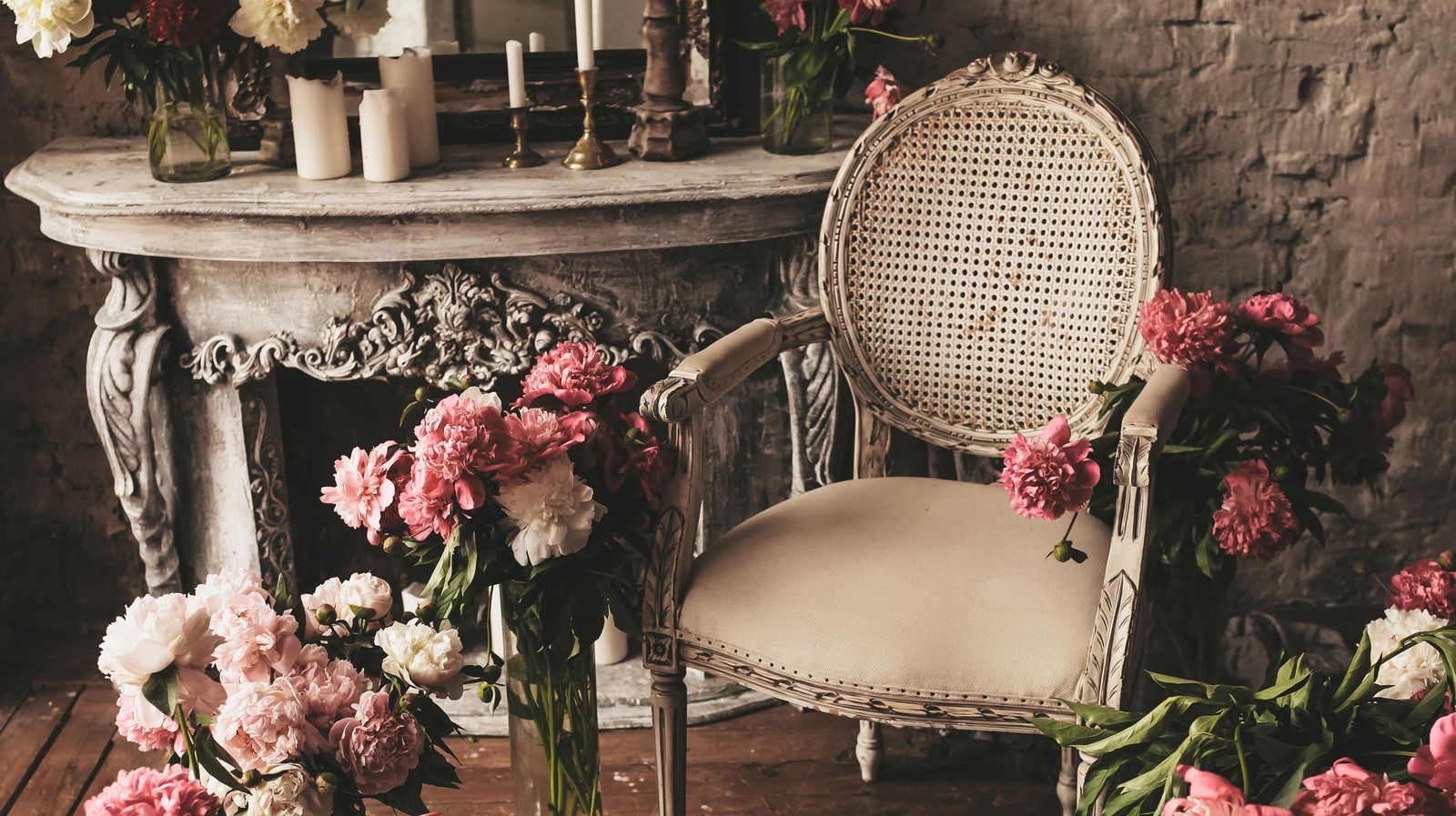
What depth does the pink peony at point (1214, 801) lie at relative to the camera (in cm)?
101

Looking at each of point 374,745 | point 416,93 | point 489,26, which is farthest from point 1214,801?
point 489,26

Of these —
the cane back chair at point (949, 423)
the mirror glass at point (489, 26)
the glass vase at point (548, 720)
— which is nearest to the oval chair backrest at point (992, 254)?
the cane back chair at point (949, 423)

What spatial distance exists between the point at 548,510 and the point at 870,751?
3.03ft

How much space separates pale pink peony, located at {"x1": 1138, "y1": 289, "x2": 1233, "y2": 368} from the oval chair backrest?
0.10m

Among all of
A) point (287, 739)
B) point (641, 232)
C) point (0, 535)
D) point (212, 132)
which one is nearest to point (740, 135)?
point (641, 232)

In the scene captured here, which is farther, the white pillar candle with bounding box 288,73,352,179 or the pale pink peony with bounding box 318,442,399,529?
the white pillar candle with bounding box 288,73,352,179

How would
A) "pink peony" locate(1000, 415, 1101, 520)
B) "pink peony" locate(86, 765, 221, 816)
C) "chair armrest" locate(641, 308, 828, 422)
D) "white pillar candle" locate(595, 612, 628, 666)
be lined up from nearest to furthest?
1. "pink peony" locate(86, 765, 221, 816)
2. "pink peony" locate(1000, 415, 1101, 520)
3. "chair armrest" locate(641, 308, 828, 422)
4. "white pillar candle" locate(595, 612, 628, 666)

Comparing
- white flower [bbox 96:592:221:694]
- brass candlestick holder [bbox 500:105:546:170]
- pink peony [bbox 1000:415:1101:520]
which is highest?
brass candlestick holder [bbox 500:105:546:170]

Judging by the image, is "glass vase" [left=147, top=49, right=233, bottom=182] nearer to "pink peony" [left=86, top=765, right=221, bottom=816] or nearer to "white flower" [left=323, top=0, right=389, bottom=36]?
"white flower" [left=323, top=0, right=389, bottom=36]

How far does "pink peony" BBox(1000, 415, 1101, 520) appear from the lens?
1481 millimetres

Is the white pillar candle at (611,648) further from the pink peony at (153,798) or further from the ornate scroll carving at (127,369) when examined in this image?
the pink peony at (153,798)

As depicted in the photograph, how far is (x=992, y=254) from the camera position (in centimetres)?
189

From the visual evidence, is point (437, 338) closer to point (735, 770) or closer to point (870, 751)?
point (735, 770)

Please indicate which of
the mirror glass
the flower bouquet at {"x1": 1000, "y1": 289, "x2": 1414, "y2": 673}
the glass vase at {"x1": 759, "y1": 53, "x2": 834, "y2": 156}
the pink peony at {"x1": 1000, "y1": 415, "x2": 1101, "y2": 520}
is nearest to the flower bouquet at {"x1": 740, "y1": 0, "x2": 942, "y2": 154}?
the glass vase at {"x1": 759, "y1": 53, "x2": 834, "y2": 156}
